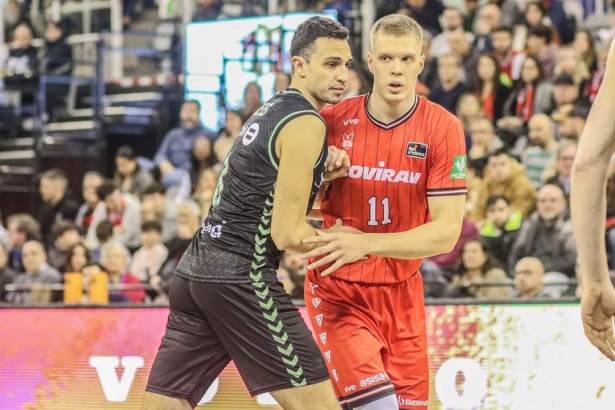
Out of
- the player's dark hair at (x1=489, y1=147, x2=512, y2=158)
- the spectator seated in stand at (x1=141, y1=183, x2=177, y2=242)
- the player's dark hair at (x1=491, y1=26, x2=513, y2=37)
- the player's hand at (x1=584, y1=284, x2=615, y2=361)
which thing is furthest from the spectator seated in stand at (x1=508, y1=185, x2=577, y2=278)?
the player's hand at (x1=584, y1=284, x2=615, y2=361)

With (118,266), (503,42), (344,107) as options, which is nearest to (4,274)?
(118,266)

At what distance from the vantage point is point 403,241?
14.6 feet

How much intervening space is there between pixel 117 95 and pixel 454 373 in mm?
10667

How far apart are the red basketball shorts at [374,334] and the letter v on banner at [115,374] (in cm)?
167

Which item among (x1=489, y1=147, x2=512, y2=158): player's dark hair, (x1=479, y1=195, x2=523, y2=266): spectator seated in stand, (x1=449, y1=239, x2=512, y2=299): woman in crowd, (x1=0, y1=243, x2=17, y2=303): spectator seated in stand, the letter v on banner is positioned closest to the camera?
the letter v on banner

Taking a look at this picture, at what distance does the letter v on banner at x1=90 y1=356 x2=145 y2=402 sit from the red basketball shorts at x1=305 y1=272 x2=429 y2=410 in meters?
1.67

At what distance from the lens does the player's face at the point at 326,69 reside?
14.4 feet

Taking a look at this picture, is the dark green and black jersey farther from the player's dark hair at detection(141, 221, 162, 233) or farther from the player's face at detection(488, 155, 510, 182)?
the player's dark hair at detection(141, 221, 162, 233)

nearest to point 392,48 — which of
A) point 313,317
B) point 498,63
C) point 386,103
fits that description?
point 386,103

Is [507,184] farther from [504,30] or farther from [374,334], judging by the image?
[374,334]

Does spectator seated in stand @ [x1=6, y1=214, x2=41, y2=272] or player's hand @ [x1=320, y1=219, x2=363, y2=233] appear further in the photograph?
spectator seated in stand @ [x1=6, y1=214, x2=41, y2=272]

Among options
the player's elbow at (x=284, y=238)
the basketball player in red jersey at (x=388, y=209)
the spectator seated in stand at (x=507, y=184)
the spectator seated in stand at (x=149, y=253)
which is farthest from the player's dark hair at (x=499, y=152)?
the player's elbow at (x=284, y=238)

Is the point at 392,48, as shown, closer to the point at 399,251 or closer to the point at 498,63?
the point at 399,251

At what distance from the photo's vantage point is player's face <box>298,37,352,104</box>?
4379 millimetres
